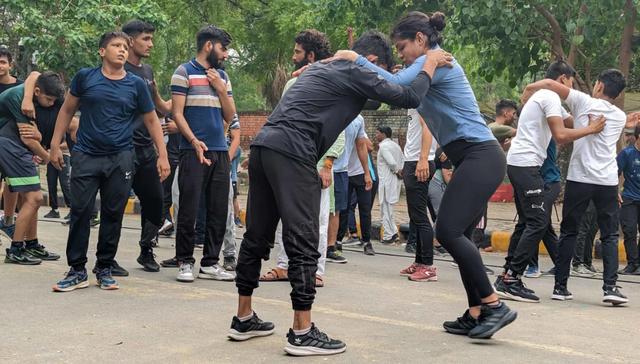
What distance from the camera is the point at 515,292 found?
282 inches

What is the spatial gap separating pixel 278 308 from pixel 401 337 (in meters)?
1.13

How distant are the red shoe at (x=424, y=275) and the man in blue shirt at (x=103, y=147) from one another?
261 cm

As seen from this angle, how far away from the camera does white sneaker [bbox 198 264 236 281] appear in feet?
24.5

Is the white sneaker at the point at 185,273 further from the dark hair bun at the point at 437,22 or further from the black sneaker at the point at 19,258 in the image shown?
the dark hair bun at the point at 437,22

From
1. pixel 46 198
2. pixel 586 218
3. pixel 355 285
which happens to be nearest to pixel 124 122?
pixel 355 285

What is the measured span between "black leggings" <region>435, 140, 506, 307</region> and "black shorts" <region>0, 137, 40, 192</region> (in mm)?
4006

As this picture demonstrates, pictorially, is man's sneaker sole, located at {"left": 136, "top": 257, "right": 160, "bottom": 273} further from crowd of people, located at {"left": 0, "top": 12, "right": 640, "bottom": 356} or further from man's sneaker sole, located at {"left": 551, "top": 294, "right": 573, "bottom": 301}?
man's sneaker sole, located at {"left": 551, "top": 294, "right": 573, "bottom": 301}

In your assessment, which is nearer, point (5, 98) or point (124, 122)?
point (124, 122)

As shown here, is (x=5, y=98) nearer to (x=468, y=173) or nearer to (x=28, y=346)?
(x=28, y=346)

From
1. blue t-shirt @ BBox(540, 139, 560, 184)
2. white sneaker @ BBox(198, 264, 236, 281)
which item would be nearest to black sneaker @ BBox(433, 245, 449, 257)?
blue t-shirt @ BBox(540, 139, 560, 184)

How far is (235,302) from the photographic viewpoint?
6.43m

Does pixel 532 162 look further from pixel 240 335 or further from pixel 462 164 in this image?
pixel 240 335

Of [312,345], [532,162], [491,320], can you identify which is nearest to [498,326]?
[491,320]

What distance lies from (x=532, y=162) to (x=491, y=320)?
8.14 ft
